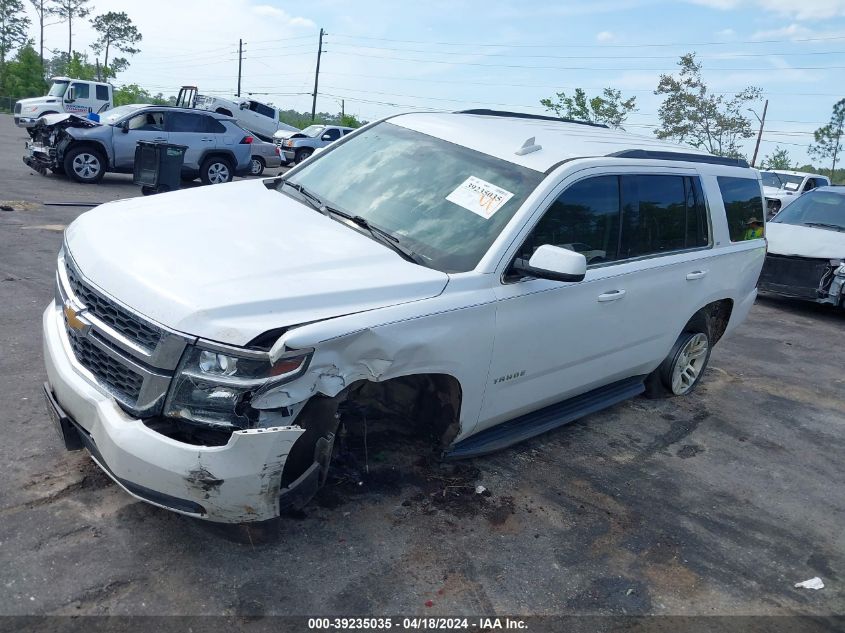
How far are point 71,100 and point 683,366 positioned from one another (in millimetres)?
29899

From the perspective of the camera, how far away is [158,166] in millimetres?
10281

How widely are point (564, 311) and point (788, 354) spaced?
16.7 ft

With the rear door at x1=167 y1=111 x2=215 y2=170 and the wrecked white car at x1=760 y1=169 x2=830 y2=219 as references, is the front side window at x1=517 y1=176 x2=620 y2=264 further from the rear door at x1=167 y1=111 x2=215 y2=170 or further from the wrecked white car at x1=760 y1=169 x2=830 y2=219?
the wrecked white car at x1=760 y1=169 x2=830 y2=219

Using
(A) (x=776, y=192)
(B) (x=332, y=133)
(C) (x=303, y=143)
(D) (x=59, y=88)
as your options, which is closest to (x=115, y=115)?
(C) (x=303, y=143)

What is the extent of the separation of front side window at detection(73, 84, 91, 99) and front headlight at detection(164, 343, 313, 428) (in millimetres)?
30943

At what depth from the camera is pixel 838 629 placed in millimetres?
3312

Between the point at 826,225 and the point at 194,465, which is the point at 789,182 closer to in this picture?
the point at 826,225

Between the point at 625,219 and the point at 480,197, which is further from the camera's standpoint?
the point at 625,219

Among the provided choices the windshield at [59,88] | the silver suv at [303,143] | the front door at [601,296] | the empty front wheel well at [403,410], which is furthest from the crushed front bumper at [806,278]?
the windshield at [59,88]

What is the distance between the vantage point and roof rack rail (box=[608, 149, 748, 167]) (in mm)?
4664

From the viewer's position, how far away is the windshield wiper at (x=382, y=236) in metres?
3.67

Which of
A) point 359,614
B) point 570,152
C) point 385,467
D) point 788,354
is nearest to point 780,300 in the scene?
point 788,354

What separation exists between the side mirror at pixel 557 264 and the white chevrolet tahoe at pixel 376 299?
0.04 ft

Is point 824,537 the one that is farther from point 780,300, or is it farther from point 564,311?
point 780,300
